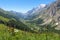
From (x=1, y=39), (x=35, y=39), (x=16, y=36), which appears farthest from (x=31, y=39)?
(x=1, y=39)

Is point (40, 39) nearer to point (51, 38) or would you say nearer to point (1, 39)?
point (51, 38)

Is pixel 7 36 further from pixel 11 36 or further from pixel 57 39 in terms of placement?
pixel 57 39

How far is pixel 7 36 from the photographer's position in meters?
13.0

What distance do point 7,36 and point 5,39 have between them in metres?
0.71

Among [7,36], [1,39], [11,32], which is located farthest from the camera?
[11,32]

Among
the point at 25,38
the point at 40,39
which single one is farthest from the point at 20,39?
the point at 40,39

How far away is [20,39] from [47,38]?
199 cm

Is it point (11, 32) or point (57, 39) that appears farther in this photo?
point (11, 32)

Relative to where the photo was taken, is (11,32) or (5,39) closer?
(5,39)

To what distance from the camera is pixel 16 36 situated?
12.9 meters

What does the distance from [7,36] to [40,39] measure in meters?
2.53

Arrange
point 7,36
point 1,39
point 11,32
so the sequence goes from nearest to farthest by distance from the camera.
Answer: point 1,39 → point 7,36 → point 11,32

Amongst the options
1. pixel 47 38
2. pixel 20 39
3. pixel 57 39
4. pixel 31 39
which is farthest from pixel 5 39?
pixel 57 39

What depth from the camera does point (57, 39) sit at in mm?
12742
